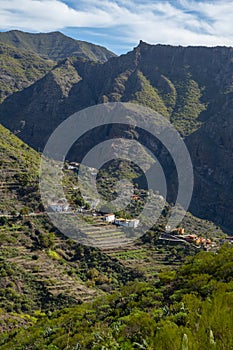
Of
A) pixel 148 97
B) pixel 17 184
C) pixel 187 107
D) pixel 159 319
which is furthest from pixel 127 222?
pixel 187 107

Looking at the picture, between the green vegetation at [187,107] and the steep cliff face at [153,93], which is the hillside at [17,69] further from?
the green vegetation at [187,107]

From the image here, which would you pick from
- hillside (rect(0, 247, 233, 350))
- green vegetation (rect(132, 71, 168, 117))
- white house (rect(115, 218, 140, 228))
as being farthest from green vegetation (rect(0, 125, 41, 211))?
green vegetation (rect(132, 71, 168, 117))

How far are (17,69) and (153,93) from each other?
38625mm

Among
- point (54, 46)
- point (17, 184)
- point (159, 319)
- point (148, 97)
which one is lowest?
point (17, 184)

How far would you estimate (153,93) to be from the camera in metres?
90.7

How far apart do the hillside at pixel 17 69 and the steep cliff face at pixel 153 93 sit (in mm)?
4618

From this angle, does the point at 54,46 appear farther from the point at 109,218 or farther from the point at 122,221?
the point at 122,221

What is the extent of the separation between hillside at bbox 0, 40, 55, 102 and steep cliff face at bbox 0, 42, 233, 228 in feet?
15.2

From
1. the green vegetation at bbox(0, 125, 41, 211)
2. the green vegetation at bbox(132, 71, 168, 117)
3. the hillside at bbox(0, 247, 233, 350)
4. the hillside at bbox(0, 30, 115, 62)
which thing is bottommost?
the green vegetation at bbox(0, 125, 41, 211)

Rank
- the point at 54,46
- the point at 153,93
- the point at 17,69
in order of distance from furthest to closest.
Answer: the point at 54,46 < the point at 17,69 < the point at 153,93

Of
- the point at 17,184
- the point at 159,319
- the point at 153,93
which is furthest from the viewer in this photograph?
the point at 153,93

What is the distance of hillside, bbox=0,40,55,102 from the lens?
10488 cm

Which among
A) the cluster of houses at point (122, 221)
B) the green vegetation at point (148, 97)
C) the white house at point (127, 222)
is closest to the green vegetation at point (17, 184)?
the cluster of houses at point (122, 221)

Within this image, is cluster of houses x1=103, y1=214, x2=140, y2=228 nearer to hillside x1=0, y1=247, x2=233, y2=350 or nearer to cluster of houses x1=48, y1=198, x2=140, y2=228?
cluster of houses x1=48, y1=198, x2=140, y2=228
